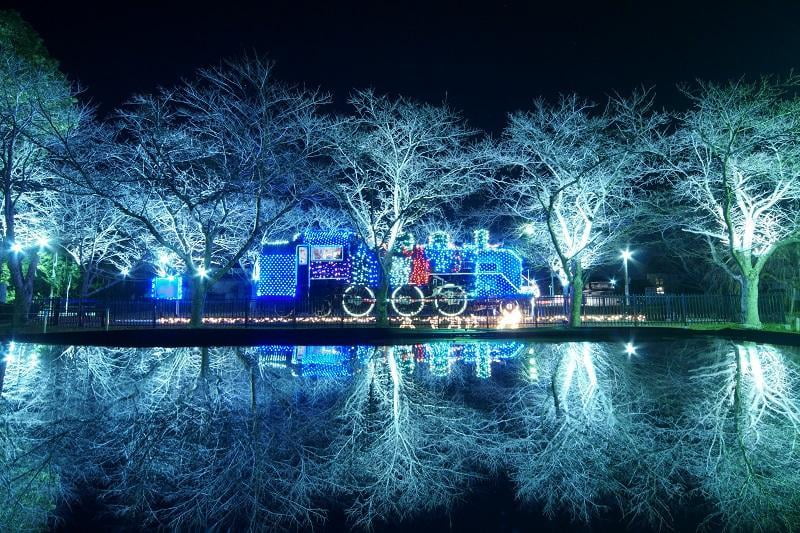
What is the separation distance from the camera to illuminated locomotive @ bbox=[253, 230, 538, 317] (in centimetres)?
2850

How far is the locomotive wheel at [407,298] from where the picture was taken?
28.4 meters

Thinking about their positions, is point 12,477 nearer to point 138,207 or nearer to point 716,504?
point 716,504

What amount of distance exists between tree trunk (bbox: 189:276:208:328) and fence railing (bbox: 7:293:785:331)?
1.62 m

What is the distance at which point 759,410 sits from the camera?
7.98 meters

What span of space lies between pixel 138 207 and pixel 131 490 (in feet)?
86.0

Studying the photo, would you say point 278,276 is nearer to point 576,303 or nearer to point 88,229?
point 88,229

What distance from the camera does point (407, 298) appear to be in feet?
92.6

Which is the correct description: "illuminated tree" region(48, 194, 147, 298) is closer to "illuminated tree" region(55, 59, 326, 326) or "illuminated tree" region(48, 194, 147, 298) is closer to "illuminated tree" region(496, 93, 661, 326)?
"illuminated tree" region(55, 59, 326, 326)

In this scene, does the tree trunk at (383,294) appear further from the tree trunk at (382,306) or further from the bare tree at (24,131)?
the bare tree at (24,131)

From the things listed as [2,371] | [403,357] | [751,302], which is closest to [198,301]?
[2,371]

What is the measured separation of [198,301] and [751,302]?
2373cm

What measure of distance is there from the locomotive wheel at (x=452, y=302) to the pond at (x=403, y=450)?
48.5ft

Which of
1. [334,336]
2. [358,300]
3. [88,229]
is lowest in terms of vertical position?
[334,336]

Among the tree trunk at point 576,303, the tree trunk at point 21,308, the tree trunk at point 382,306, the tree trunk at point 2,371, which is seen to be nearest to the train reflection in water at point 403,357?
the tree trunk at point 382,306
